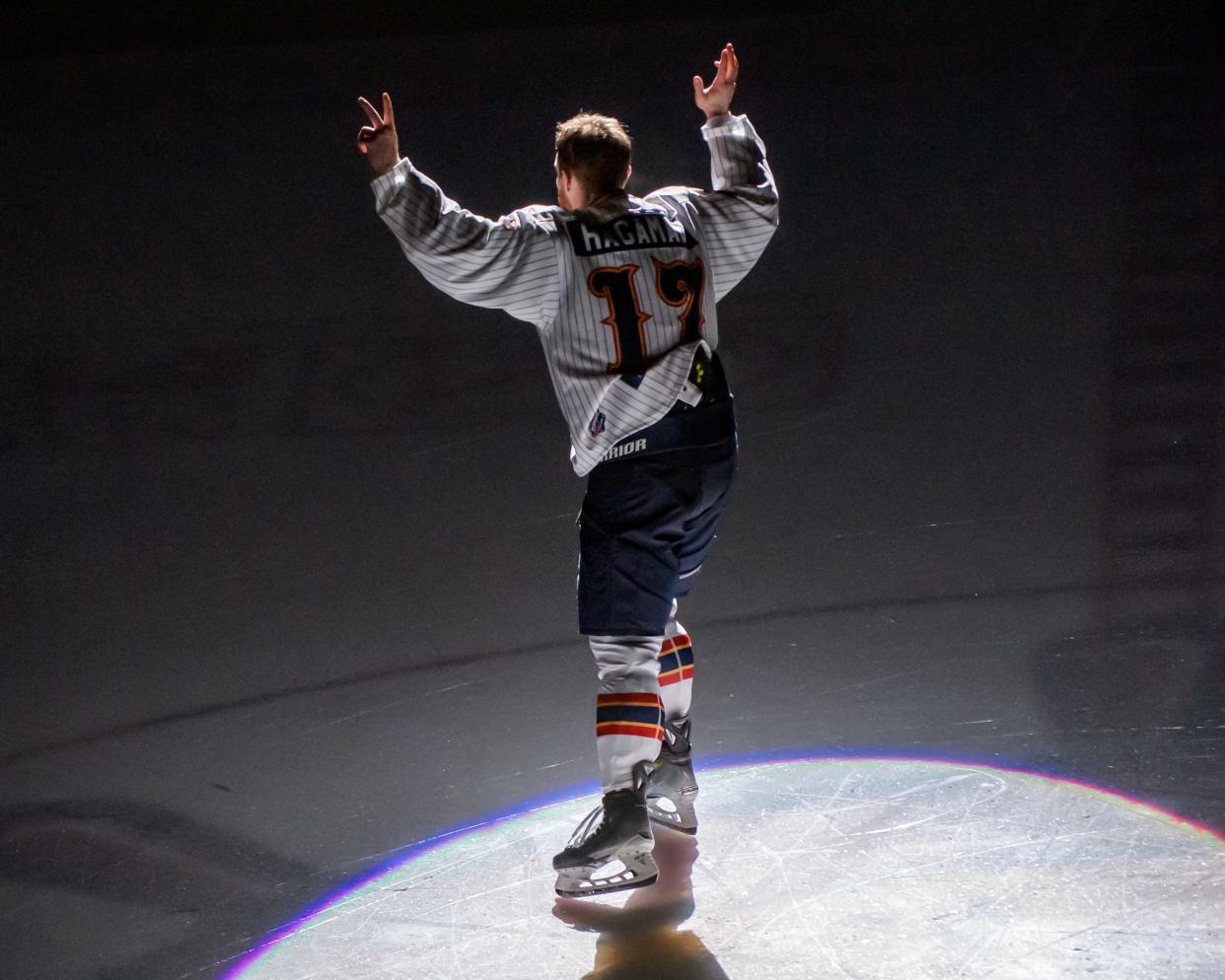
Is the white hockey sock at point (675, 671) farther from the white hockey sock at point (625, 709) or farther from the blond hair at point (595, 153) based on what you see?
the blond hair at point (595, 153)

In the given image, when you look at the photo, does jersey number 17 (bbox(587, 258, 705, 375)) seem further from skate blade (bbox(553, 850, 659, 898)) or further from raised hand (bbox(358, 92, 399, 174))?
skate blade (bbox(553, 850, 659, 898))

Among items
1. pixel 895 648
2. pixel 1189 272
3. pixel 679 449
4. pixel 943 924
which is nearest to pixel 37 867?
pixel 679 449

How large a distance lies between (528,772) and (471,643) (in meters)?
0.64

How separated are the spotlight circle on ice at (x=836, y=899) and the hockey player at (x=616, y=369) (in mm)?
128

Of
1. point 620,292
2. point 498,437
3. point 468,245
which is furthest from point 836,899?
point 498,437

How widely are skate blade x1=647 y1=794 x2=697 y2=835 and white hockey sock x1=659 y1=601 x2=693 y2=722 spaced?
6.9 inches

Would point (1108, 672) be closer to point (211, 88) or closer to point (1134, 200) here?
point (1134, 200)

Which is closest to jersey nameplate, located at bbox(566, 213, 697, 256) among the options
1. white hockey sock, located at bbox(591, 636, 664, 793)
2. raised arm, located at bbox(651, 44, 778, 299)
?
raised arm, located at bbox(651, 44, 778, 299)

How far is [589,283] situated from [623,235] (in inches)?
4.2

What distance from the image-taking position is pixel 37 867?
250cm

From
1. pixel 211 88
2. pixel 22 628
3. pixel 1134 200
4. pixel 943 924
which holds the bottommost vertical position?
pixel 943 924

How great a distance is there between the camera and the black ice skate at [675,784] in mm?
2510

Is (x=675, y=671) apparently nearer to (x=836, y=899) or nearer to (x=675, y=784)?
(x=675, y=784)

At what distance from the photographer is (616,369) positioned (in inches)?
89.9
